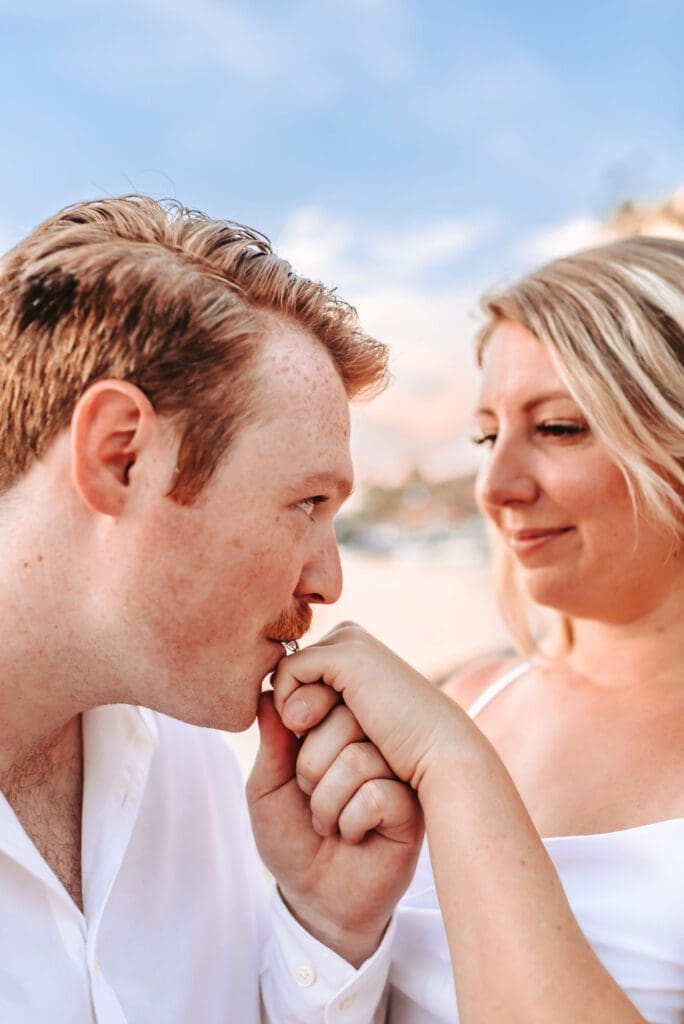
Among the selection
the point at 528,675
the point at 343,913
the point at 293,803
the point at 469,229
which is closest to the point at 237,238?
the point at 293,803

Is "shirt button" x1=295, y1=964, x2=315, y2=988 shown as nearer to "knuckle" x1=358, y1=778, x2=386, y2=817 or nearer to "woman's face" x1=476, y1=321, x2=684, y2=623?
"knuckle" x1=358, y1=778, x2=386, y2=817

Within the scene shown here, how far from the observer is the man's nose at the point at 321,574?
5.76 feet

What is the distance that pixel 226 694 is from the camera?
1723 millimetres

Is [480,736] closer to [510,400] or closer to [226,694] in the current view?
[226,694]

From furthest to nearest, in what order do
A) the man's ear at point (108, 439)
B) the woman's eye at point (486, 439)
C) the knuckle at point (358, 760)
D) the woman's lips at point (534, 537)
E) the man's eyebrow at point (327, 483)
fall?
1. the woman's eye at point (486, 439)
2. the woman's lips at point (534, 537)
3. the knuckle at point (358, 760)
4. the man's eyebrow at point (327, 483)
5. the man's ear at point (108, 439)

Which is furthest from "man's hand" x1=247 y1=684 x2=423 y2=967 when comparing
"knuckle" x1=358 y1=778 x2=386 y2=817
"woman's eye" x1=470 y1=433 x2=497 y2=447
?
"woman's eye" x1=470 y1=433 x2=497 y2=447

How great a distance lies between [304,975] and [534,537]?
3.63 feet

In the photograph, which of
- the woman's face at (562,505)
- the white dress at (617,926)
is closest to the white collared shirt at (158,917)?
the white dress at (617,926)

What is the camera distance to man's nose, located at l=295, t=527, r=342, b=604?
5.76 feet

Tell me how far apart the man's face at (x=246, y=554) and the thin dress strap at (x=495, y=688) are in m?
1.06

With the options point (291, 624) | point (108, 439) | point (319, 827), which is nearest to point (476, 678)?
point (319, 827)

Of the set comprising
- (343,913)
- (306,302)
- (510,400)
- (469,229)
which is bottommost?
(343,913)

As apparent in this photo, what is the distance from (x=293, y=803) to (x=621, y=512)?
1.01 metres

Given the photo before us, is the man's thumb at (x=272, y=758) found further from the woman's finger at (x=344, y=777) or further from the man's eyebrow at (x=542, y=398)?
the man's eyebrow at (x=542, y=398)
